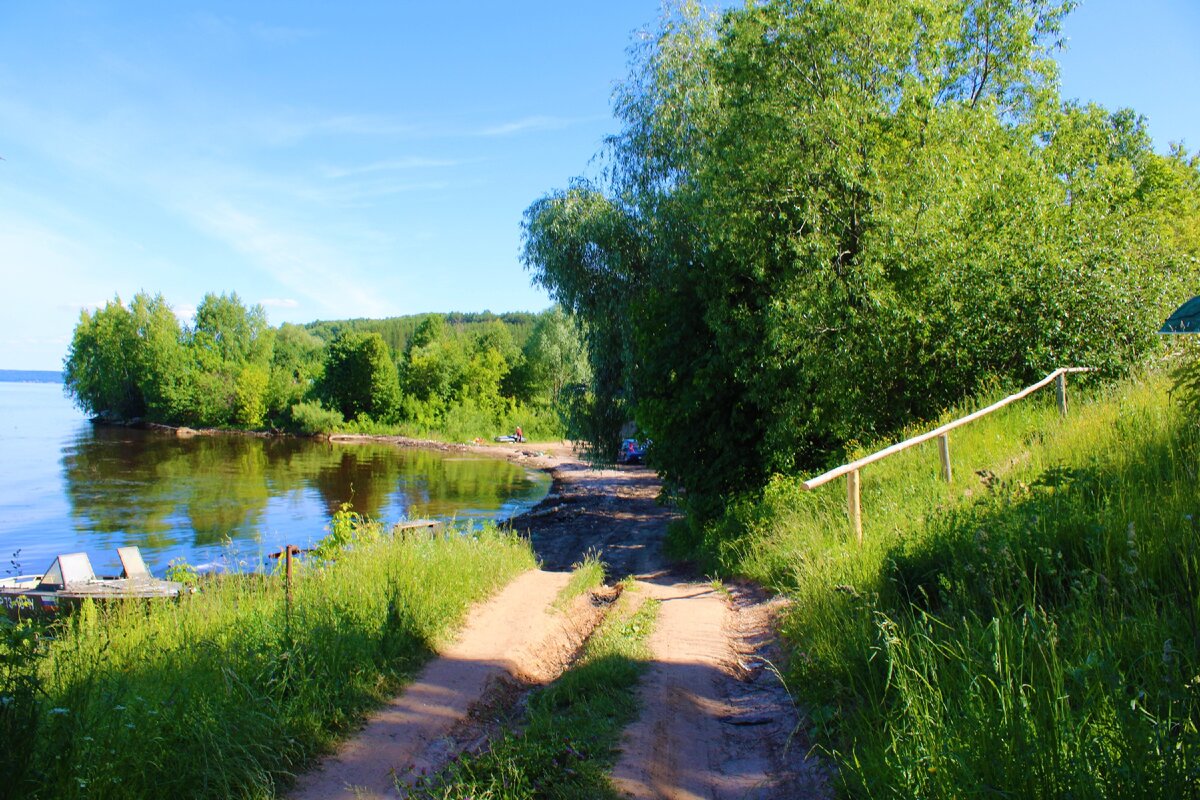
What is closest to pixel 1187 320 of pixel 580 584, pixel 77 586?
pixel 580 584

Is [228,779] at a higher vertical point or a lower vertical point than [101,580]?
higher

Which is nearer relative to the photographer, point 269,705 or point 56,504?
point 269,705

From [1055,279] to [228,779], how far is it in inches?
573

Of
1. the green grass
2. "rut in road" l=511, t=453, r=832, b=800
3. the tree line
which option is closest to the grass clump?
"rut in road" l=511, t=453, r=832, b=800

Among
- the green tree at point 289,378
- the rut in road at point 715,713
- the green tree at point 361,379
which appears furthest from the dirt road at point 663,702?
the green tree at point 289,378

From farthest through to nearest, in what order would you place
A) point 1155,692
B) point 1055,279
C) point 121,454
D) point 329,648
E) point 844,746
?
point 121,454 < point 1055,279 < point 329,648 < point 844,746 < point 1155,692

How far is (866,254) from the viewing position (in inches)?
507

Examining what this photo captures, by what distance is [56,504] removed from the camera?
110 feet

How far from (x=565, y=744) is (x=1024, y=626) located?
2715 millimetres

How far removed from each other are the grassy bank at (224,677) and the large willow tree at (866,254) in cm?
688

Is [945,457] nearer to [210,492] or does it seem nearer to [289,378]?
[210,492]

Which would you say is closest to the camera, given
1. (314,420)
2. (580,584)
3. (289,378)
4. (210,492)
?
(580,584)

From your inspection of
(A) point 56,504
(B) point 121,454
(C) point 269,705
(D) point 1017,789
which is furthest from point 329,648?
(B) point 121,454

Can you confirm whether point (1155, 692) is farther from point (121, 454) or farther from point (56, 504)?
point (121, 454)
